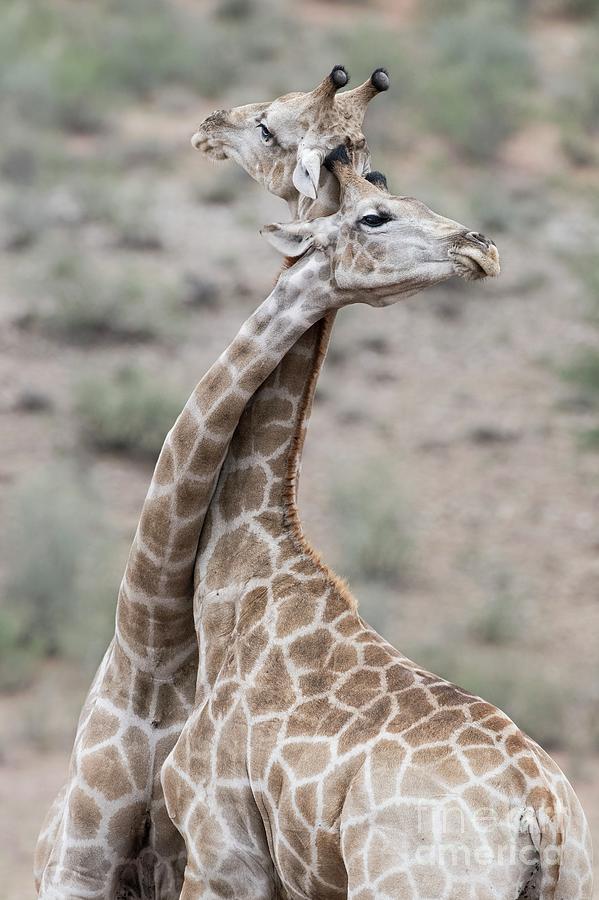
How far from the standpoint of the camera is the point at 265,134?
4492 millimetres

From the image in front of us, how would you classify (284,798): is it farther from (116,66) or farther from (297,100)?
(116,66)

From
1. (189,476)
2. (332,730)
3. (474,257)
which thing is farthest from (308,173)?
(332,730)

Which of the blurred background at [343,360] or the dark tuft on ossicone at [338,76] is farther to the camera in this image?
the blurred background at [343,360]

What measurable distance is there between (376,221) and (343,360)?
12885mm

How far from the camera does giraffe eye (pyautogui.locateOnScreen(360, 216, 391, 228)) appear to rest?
380cm

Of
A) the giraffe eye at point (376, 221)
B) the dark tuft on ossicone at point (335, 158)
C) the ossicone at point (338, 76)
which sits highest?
the ossicone at point (338, 76)

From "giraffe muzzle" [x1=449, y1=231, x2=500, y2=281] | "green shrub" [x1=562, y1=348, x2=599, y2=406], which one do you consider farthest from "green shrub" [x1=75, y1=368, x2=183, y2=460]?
"giraffe muzzle" [x1=449, y1=231, x2=500, y2=281]

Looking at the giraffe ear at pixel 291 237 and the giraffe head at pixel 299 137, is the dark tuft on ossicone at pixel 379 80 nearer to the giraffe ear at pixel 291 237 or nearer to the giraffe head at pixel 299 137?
the giraffe head at pixel 299 137

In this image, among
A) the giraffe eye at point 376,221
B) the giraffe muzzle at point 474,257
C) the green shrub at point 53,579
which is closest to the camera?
the giraffe muzzle at point 474,257

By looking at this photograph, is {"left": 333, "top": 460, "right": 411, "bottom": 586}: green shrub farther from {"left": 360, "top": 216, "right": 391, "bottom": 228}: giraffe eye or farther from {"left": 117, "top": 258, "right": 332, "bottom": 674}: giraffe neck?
{"left": 360, "top": 216, "right": 391, "bottom": 228}: giraffe eye

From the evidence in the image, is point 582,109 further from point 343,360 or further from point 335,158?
point 335,158

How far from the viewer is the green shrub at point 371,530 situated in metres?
13.0

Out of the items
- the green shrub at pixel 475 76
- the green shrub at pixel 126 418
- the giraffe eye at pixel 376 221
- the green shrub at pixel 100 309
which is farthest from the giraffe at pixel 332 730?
the green shrub at pixel 475 76

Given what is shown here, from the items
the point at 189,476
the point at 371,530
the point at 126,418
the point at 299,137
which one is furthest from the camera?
the point at 126,418
